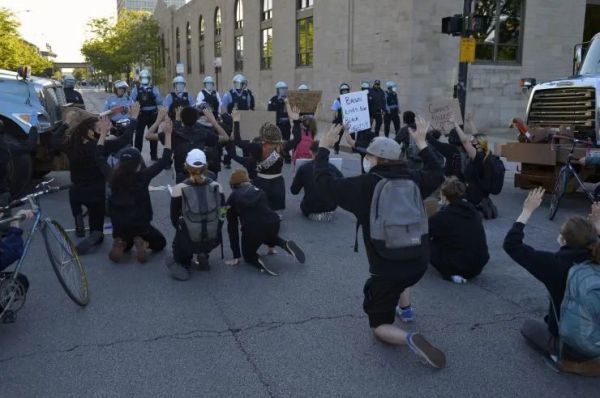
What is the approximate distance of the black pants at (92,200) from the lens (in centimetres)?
690

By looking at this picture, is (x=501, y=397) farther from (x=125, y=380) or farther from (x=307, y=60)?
(x=307, y=60)

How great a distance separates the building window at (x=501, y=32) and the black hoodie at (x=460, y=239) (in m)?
18.0

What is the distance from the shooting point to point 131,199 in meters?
6.14

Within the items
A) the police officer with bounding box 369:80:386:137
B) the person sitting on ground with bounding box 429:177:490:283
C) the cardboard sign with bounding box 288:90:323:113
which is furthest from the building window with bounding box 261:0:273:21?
the person sitting on ground with bounding box 429:177:490:283

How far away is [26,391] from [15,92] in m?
7.99

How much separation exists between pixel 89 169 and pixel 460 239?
4382 mm

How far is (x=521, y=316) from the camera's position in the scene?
16.2 feet

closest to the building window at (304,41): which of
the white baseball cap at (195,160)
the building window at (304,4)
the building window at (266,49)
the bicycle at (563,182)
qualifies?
the building window at (304,4)

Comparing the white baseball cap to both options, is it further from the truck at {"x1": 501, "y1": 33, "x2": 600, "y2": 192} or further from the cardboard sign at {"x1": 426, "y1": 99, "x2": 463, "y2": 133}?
the truck at {"x1": 501, "y1": 33, "x2": 600, "y2": 192}

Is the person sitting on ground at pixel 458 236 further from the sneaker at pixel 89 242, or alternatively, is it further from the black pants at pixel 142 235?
the sneaker at pixel 89 242

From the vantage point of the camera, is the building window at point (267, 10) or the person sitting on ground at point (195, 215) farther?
the building window at point (267, 10)

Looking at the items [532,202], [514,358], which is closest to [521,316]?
[514,358]

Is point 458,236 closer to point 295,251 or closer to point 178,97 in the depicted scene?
point 295,251

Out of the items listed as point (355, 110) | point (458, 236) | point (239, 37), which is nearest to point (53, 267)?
point (458, 236)
